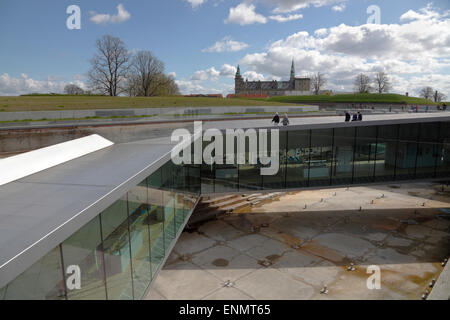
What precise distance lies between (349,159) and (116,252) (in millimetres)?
17701

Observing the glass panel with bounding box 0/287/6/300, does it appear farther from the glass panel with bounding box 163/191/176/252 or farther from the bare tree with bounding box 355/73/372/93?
the bare tree with bounding box 355/73/372/93

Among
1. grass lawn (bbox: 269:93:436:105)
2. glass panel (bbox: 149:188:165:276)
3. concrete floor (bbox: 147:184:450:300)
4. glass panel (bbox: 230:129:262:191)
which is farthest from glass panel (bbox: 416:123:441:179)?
grass lawn (bbox: 269:93:436:105)

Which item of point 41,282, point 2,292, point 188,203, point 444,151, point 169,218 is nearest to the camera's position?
point 2,292

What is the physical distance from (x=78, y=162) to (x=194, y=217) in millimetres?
12766

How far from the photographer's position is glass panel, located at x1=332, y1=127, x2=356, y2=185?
20.5 m

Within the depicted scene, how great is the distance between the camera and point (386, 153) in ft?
69.5

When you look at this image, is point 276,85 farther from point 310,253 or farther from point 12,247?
point 12,247

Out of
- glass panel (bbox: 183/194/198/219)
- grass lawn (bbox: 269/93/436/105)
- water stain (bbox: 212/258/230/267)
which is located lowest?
water stain (bbox: 212/258/230/267)

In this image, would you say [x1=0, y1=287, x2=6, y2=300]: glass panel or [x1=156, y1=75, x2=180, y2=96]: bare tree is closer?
[x1=0, y1=287, x2=6, y2=300]: glass panel

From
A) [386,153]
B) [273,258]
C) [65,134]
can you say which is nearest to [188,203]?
[273,258]

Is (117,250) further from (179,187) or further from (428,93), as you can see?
(428,93)

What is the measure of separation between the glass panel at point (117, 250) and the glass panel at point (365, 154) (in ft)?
57.0

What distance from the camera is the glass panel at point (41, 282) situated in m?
3.88

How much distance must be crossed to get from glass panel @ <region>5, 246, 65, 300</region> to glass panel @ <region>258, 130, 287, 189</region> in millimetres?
16027
